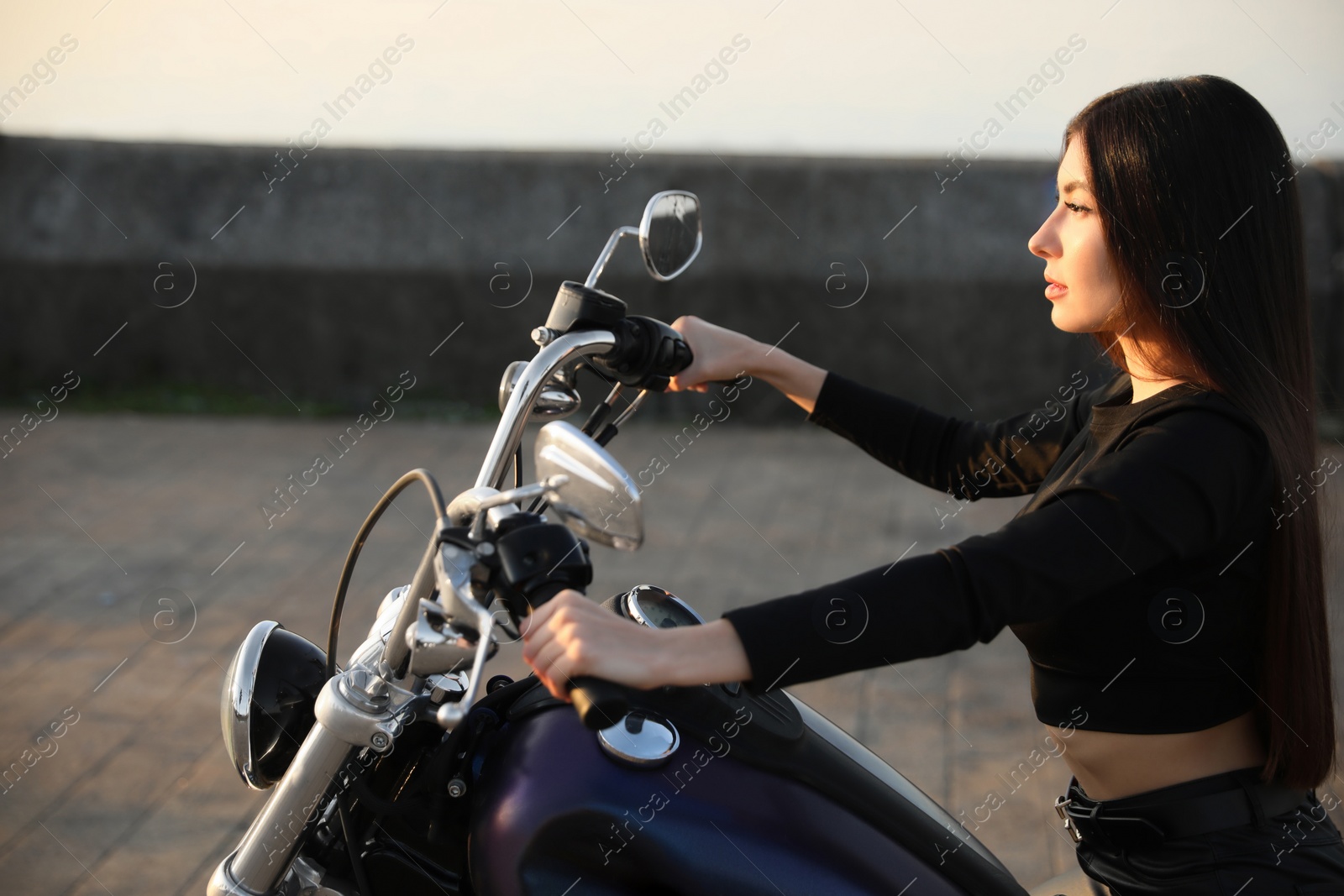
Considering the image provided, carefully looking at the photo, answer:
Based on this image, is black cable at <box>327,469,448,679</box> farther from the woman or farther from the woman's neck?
the woman's neck

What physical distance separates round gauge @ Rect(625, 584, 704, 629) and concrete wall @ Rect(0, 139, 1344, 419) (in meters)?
4.30

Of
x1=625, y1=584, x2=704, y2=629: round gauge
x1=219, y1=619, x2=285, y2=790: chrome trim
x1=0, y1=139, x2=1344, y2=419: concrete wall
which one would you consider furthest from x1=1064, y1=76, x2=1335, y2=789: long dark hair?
x1=0, y1=139, x2=1344, y2=419: concrete wall

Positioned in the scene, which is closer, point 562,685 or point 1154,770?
point 562,685

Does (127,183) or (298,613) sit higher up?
(298,613)

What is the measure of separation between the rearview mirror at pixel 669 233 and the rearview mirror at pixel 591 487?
412 mm

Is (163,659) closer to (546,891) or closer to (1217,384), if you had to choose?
(546,891)

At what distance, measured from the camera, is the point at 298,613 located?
3744 millimetres

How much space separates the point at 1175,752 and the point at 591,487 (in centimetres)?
86

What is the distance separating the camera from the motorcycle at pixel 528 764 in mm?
1095

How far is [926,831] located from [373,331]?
5.00m

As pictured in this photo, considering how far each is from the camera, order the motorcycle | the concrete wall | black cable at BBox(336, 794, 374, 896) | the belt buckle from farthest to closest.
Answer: the concrete wall, the belt buckle, black cable at BBox(336, 794, 374, 896), the motorcycle

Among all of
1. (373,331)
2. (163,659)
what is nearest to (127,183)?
(373,331)

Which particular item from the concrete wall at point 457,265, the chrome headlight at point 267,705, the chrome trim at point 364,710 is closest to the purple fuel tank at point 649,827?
the chrome trim at point 364,710

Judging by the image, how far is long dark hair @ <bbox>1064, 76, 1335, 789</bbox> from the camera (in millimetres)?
1387
